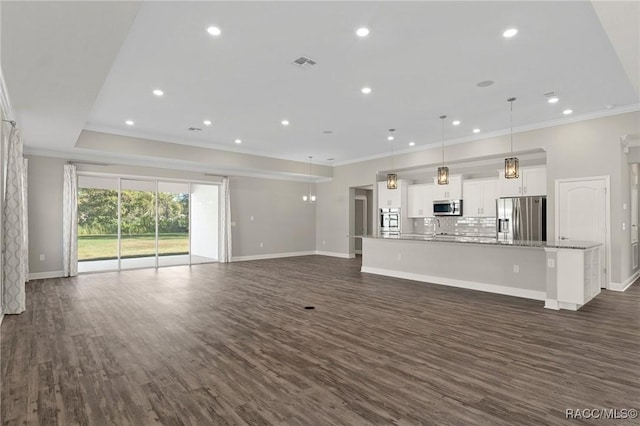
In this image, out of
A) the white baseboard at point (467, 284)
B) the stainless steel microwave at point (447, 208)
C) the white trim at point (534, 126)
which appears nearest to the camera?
the white baseboard at point (467, 284)

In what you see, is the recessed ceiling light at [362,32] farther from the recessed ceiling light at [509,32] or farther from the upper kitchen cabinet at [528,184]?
the upper kitchen cabinet at [528,184]

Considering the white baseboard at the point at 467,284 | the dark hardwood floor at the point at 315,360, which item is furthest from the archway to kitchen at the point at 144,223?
the white baseboard at the point at 467,284

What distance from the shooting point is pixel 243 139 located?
27.1ft

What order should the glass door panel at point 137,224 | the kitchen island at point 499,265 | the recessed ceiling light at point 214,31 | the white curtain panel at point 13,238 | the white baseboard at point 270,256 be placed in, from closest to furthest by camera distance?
the recessed ceiling light at point 214,31 < the white curtain panel at point 13,238 < the kitchen island at point 499,265 < the glass door panel at point 137,224 < the white baseboard at point 270,256

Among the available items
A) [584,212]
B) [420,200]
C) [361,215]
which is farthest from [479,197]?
[361,215]

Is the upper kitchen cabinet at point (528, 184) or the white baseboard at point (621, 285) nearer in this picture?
the white baseboard at point (621, 285)

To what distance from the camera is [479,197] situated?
8.44 metres

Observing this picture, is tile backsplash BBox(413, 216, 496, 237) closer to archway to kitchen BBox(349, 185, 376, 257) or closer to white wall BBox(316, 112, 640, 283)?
white wall BBox(316, 112, 640, 283)

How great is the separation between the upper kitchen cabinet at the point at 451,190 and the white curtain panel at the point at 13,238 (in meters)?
8.83

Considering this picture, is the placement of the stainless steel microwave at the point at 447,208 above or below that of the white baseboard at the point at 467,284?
above

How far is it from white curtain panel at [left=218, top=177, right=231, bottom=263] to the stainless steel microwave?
6003 mm

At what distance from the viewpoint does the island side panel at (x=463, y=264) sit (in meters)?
5.45

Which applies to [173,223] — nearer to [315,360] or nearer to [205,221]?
[205,221]

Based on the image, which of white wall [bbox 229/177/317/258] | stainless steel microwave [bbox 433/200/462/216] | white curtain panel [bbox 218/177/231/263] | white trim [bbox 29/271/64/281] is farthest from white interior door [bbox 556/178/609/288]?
white trim [bbox 29/271/64/281]
